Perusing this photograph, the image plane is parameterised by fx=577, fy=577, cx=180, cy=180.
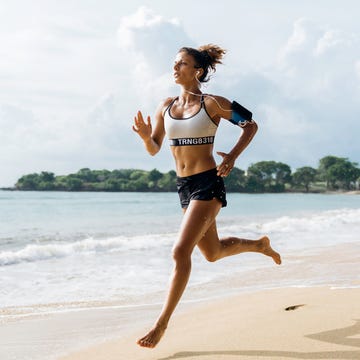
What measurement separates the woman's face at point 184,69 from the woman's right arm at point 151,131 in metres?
0.28

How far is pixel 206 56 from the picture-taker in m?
4.85

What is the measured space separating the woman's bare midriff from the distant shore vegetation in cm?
9802

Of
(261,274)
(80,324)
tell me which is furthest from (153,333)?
(261,274)

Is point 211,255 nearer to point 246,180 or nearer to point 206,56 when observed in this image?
point 206,56

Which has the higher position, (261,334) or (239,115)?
(239,115)

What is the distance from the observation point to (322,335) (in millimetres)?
4238

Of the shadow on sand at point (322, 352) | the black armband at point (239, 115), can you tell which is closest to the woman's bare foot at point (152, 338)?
the shadow on sand at point (322, 352)

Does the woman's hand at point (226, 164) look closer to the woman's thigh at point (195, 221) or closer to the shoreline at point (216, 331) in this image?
the woman's thigh at point (195, 221)

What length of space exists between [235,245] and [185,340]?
3.98 ft

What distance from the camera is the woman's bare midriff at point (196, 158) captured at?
4.51 meters

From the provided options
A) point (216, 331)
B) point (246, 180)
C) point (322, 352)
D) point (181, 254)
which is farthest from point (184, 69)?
point (246, 180)

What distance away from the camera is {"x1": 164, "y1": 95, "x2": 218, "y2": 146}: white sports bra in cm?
449

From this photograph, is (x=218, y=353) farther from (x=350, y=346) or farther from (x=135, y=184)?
(x=135, y=184)

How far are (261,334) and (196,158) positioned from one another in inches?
56.0
